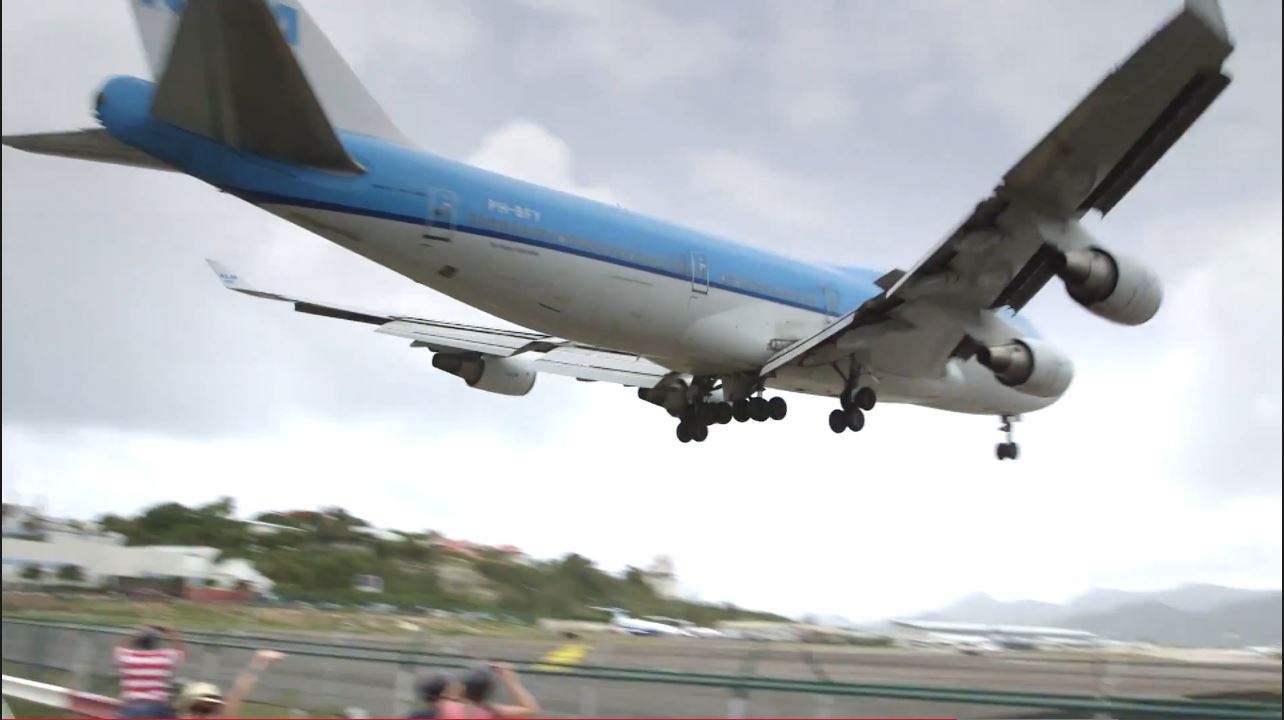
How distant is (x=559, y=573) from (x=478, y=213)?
31.6 feet

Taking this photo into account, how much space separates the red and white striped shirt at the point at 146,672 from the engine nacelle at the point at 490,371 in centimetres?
1124

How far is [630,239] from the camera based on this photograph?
1691cm

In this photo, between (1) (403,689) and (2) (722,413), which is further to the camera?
(2) (722,413)

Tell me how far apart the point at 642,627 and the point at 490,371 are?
5071 mm

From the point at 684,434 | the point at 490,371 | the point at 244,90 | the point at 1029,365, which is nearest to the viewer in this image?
the point at 244,90

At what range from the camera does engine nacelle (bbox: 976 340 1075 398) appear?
1723 centimetres

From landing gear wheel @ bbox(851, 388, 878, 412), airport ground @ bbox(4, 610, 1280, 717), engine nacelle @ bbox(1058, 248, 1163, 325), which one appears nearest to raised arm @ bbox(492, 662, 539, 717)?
airport ground @ bbox(4, 610, 1280, 717)

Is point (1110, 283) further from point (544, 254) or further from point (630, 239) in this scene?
point (544, 254)

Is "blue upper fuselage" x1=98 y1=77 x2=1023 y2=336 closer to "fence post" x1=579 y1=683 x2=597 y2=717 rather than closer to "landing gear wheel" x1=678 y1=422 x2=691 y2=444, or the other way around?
"landing gear wheel" x1=678 y1=422 x2=691 y2=444

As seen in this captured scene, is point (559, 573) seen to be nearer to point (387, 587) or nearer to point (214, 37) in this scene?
point (387, 587)

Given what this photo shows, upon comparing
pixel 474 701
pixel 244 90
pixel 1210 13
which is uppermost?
pixel 1210 13

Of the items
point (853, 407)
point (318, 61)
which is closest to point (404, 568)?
point (853, 407)

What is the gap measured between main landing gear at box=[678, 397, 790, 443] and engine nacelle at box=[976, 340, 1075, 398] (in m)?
3.45

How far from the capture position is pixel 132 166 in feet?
47.4
